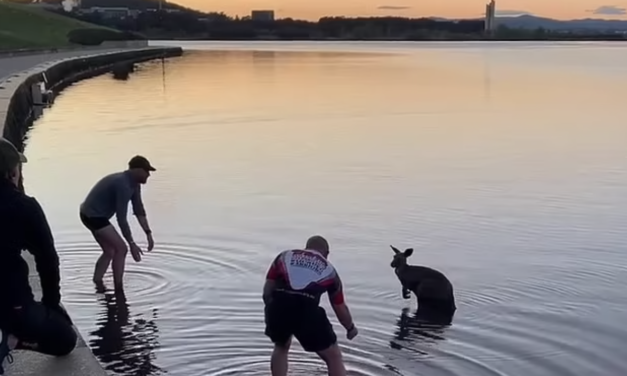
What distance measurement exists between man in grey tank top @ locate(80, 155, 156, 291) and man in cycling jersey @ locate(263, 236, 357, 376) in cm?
323

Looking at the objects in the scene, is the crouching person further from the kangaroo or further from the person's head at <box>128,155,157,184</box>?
the kangaroo

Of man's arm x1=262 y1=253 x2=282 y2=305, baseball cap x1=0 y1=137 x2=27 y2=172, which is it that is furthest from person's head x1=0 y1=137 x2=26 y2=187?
man's arm x1=262 y1=253 x2=282 y2=305

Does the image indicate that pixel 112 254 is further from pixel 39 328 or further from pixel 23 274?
pixel 23 274

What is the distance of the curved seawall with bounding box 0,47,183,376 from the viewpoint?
21.1ft

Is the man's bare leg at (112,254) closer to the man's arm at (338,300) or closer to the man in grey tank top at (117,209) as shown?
the man in grey tank top at (117,209)

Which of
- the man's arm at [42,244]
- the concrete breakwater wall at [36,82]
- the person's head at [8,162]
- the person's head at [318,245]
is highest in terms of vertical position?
the person's head at [8,162]

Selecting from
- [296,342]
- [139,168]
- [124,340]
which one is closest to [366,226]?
[139,168]

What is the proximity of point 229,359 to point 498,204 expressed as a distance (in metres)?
8.40

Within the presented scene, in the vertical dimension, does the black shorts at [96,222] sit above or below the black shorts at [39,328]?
below

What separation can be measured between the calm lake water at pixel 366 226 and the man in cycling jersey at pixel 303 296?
Answer: 1294 mm

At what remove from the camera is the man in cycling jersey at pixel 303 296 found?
22.2ft

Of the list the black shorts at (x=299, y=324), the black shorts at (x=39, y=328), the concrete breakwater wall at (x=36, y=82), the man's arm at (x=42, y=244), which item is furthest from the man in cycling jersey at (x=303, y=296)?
the concrete breakwater wall at (x=36, y=82)

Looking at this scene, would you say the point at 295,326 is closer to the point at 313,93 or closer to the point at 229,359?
the point at 229,359

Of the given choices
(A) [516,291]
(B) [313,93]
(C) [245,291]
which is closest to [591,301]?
(A) [516,291]
